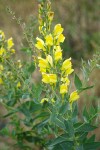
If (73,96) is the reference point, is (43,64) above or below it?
above

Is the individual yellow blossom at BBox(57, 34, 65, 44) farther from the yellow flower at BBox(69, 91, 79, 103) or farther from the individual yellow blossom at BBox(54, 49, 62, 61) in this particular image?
the yellow flower at BBox(69, 91, 79, 103)

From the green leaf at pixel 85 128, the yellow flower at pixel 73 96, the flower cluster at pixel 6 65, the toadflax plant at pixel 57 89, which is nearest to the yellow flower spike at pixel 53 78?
the toadflax plant at pixel 57 89

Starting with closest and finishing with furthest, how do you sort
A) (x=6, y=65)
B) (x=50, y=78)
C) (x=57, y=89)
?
(x=50, y=78) → (x=57, y=89) → (x=6, y=65)

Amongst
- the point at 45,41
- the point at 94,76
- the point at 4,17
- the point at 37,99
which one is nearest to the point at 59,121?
the point at 37,99

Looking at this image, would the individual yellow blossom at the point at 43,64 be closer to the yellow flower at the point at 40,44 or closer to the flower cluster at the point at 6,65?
the yellow flower at the point at 40,44

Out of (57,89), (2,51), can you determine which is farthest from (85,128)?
(2,51)

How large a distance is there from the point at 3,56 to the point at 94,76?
209 cm

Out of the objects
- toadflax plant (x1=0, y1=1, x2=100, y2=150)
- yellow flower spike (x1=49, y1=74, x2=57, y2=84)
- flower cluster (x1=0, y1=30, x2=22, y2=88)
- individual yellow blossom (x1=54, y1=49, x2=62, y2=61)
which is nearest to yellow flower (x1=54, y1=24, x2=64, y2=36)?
toadflax plant (x1=0, y1=1, x2=100, y2=150)

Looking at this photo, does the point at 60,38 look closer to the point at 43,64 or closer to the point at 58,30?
the point at 58,30

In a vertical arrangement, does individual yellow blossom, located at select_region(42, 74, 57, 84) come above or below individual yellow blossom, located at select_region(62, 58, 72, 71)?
below

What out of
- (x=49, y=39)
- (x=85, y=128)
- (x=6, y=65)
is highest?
(x=6, y=65)

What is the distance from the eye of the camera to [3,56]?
2201mm

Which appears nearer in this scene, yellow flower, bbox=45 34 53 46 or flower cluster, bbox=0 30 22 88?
yellow flower, bbox=45 34 53 46

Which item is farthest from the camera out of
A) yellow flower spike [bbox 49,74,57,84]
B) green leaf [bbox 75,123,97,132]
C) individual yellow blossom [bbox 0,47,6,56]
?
individual yellow blossom [bbox 0,47,6,56]
